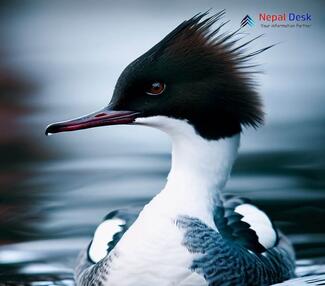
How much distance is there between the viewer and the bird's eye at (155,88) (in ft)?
5.16

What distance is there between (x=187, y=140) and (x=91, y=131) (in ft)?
1.23

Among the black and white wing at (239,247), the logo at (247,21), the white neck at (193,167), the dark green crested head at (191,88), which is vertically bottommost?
the black and white wing at (239,247)

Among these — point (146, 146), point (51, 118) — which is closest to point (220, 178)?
point (146, 146)

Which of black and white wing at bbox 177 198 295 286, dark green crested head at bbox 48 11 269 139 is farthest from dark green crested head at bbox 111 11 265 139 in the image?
black and white wing at bbox 177 198 295 286

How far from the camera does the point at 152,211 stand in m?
1.61

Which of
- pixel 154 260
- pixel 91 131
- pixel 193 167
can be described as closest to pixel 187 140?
pixel 193 167

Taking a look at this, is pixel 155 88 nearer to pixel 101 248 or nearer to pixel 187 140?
pixel 187 140

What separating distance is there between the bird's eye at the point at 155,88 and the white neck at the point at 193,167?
5cm

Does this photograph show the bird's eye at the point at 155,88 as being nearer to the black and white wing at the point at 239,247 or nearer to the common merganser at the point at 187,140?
the common merganser at the point at 187,140

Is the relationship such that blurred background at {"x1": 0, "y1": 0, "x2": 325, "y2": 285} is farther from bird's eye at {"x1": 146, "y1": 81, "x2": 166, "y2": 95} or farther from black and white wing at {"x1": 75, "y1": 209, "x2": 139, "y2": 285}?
bird's eye at {"x1": 146, "y1": 81, "x2": 166, "y2": 95}

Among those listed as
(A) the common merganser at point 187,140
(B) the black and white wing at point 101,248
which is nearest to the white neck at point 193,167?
(A) the common merganser at point 187,140

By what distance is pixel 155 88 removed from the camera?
1.58 m

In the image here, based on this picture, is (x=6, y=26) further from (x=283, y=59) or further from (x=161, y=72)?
(x=283, y=59)

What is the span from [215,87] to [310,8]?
1.48ft
